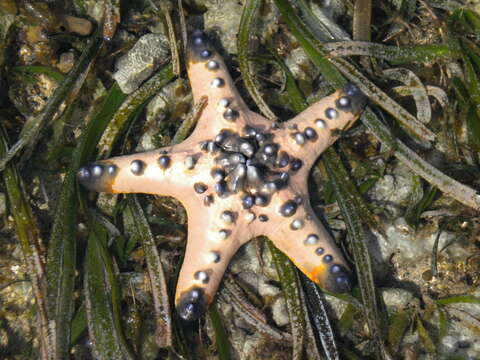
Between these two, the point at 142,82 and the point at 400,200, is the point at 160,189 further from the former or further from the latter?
the point at 400,200

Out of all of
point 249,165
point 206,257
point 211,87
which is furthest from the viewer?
point 211,87

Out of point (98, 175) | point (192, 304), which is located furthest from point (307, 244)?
point (98, 175)

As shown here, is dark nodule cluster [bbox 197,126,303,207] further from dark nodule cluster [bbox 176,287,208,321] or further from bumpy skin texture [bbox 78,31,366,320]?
dark nodule cluster [bbox 176,287,208,321]

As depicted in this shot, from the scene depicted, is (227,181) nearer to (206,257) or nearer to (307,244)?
(206,257)

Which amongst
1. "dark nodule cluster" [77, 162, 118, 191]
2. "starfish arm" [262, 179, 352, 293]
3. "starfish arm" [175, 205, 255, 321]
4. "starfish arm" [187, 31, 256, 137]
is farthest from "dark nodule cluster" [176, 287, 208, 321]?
"starfish arm" [187, 31, 256, 137]

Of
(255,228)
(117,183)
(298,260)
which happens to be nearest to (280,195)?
(255,228)

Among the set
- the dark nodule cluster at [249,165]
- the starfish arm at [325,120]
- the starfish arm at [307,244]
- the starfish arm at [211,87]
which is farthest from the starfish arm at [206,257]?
the starfish arm at [325,120]

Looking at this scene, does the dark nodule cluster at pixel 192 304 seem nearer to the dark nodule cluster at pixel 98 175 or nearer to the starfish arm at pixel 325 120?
the dark nodule cluster at pixel 98 175
